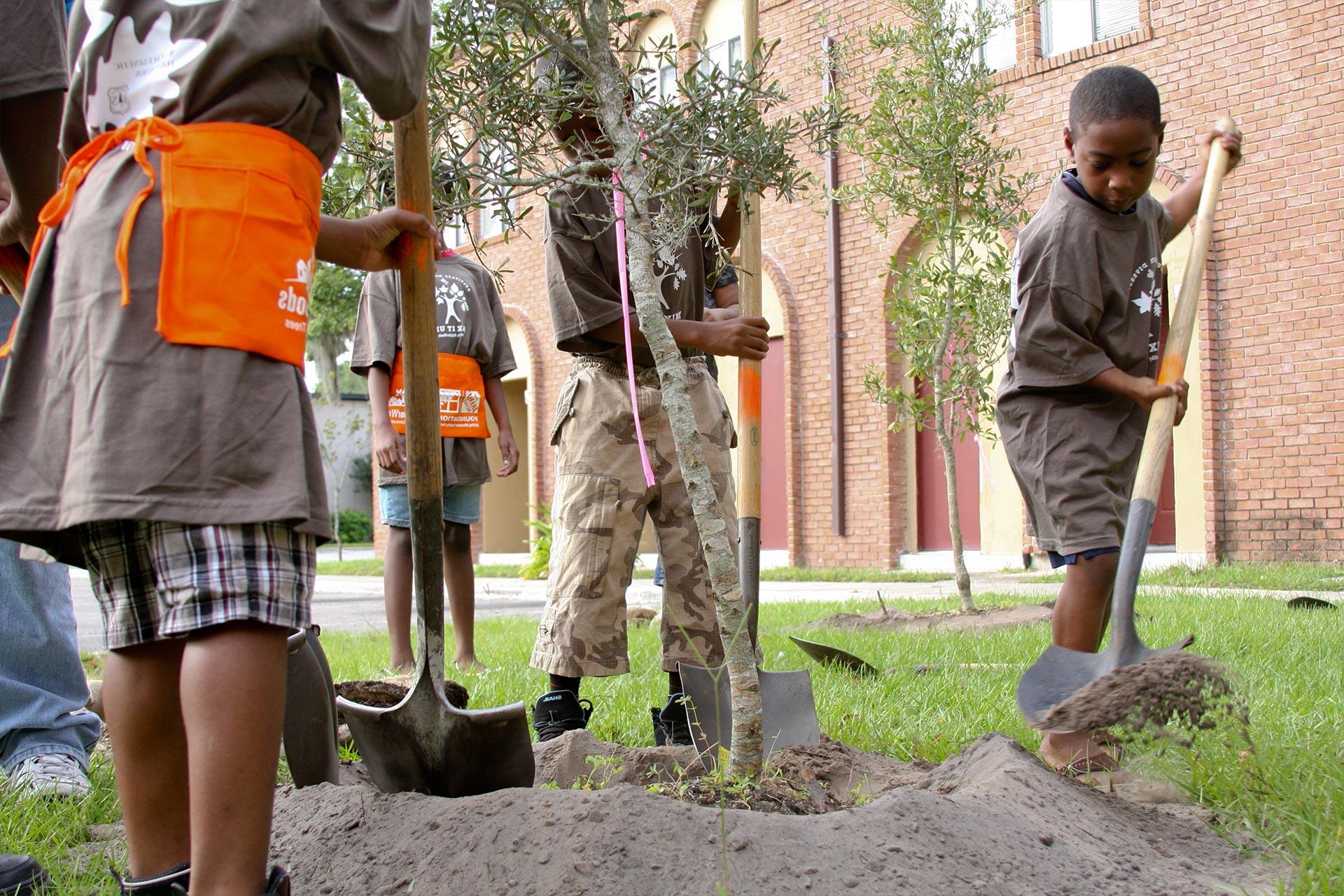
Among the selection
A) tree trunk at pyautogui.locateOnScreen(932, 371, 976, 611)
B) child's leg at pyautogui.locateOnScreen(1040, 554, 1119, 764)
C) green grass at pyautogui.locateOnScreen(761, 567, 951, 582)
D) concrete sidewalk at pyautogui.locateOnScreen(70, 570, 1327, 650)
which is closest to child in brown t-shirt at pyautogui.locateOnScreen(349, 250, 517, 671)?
concrete sidewalk at pyautogui.locateOnScreen(70, 570, 1327, 650)

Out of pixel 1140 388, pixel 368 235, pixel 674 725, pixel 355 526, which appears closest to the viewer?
pixel 368 235

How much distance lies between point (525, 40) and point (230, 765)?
69.4 inches

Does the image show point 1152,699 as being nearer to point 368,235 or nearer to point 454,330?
point 368,235

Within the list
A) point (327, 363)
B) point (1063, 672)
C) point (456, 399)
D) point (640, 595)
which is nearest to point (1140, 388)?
point (1063, 672)

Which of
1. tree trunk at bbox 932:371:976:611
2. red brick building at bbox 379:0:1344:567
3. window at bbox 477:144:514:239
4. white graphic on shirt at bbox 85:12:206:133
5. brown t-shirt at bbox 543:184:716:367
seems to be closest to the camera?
white graphic on shirt at bbox 85:12:206:133

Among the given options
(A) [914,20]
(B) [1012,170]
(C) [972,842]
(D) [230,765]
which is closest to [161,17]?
(D) [230,765]

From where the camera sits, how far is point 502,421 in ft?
16.8

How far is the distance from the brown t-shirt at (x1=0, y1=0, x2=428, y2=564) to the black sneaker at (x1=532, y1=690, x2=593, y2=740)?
166cm

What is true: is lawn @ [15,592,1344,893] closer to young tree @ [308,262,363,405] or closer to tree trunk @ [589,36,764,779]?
tree trunk @ [589,36,764,779]

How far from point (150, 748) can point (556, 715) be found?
1.59m

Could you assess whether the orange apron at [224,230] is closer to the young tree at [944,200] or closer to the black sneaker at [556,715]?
the black sneaker at [556,715]

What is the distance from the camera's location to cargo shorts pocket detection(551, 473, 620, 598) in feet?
10.4

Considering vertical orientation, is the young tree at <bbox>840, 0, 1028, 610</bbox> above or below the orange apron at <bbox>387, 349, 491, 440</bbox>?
above

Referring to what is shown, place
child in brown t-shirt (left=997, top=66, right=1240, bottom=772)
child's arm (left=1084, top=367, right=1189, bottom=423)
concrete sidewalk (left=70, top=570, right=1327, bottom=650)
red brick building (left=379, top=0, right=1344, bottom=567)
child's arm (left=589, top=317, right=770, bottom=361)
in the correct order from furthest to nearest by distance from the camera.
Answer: red brick building (left=379, top=0, right=1344, bottom=567), concrete sidewalk (left=70, top=570, right=1327, bottom=650), child in brown t-shirt (left=997, top=66, right=1240, bottom=772), child's arm (left=589, top=317, right=770, bottom=361), child's arm (left=1084, top=367, right=1189, bottom=423)
